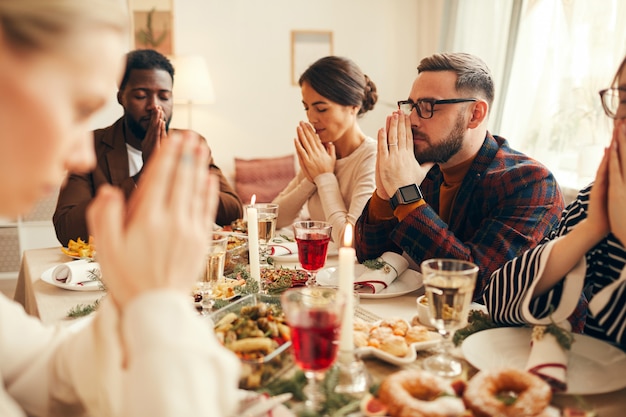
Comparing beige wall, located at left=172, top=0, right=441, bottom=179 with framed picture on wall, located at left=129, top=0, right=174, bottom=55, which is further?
beige wall, located at left=172, top=0, right=441, bottom=179

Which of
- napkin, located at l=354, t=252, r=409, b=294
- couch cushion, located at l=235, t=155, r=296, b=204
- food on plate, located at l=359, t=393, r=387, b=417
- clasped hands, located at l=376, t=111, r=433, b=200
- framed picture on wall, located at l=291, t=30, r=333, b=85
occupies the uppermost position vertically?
framed picture on wall, located at l=291, t=30, r=333, b=85

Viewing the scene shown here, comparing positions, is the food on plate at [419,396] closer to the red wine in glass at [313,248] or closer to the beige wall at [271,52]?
the red wine in glass at [313,248]

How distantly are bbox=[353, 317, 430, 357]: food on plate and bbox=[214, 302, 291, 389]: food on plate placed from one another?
0.16 m

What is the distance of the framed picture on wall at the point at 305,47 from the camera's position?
197 inches

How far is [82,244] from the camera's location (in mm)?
1983

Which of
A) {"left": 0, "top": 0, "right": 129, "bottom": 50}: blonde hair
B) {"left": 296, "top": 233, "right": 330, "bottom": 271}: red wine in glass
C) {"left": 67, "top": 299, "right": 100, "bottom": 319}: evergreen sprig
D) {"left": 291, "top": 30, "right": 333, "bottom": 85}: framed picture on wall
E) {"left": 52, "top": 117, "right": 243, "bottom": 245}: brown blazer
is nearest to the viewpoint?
{"left": 0, "top": 0, "right": 129, "bottom": 50}: blonde hair

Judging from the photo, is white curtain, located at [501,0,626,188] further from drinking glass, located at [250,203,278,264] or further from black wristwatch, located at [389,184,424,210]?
drinking glass, located at [250,203,278,264]

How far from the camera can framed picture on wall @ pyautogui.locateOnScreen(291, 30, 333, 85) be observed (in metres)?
5.00

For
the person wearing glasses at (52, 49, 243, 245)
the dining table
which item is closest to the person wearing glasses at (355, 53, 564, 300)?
the dining table

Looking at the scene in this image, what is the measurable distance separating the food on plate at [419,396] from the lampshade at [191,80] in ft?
12.2

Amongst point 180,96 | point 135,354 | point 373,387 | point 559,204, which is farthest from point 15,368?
point 180,96

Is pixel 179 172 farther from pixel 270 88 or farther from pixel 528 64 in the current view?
pixel 270 88

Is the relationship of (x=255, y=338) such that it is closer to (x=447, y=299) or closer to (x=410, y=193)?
(x=447, y=299)

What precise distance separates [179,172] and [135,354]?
222 mm
